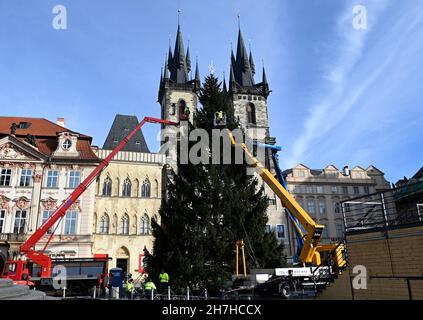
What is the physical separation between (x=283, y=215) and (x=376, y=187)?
18.1 m

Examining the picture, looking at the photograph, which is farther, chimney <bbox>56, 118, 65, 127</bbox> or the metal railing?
chimney <bbox>56, 118, 65, 127</bbox>

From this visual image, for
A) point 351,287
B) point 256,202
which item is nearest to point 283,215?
point 256,202

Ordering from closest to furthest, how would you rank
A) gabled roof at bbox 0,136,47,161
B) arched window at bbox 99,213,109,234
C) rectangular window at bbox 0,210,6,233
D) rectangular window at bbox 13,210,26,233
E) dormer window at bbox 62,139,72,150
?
rectangular window at bbox 0,210,6,233 → rectangular window at bbox 13,210,26,233 → gabled roof at bbox 0,136,47,161 → dormer window at bbox 62,139,72,150 → arched window at bbox 99,213,109,234

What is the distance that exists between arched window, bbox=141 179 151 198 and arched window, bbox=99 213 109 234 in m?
5.02

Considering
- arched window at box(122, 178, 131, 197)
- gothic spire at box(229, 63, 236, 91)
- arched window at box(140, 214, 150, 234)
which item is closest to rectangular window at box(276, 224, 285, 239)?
arched window at box(140, 214, 150, 234)

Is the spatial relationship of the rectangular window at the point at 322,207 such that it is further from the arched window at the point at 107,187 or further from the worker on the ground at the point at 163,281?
the worker on the ground at the point at 163,281

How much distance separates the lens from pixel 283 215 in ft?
163

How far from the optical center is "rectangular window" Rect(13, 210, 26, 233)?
31.1m

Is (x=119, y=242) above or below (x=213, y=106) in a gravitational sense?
below

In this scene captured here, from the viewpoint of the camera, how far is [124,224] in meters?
39.2

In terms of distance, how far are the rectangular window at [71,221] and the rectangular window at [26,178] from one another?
5085 millimetres

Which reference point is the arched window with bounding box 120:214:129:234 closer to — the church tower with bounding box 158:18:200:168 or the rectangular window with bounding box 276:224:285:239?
the church tower with bounding box 158:18:200:168
